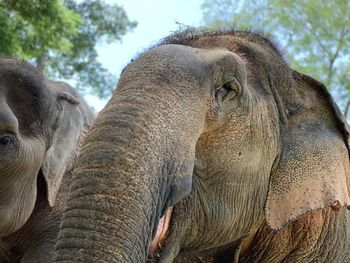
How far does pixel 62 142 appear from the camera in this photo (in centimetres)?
638

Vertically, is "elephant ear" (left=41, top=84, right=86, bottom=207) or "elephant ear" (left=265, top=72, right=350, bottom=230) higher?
"elephant ear" (left=41, top=84, right=86, bottom=207)

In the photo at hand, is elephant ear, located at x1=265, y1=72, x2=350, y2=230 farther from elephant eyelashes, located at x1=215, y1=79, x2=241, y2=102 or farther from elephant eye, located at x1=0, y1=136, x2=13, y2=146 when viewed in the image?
elephant eye, located at x1=0, y1=136, x2=13, y2=146

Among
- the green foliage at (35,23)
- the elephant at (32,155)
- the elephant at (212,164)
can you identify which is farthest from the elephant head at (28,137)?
the green foliage at (35,23)

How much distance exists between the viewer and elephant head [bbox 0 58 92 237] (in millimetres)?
5523

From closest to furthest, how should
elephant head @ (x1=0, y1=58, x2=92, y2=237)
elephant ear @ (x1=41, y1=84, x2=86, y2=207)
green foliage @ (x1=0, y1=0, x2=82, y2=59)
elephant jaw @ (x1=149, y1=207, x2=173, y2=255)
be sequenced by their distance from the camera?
elephant jaw @ (x1=149, y1=207, x2=173, y2=255), elephant head @ (x1=0, y1=58, x2=92, y2=237), elephant ear @ (x1=41, y1=84, x2=86, y2=207), green foliage @ (x1=0, y1=0, x2=82, y2=59)

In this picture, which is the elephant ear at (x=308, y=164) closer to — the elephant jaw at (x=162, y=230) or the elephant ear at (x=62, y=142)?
the elephant jaw at (x=162, y=230)

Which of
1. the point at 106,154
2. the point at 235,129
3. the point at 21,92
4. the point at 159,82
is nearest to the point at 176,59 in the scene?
the point at 159,82

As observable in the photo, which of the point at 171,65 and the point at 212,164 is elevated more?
the point at 171,65

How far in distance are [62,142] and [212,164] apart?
3.04 metres

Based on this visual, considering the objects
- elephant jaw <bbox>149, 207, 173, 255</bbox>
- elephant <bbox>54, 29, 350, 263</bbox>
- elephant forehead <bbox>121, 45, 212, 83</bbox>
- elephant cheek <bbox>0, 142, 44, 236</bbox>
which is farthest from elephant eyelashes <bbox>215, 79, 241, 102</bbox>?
elephant cheek <bbox>0, 142, 44, 236</bbox>

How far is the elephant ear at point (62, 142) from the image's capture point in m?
6.18

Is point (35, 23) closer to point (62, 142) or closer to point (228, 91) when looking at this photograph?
point (62, 142)

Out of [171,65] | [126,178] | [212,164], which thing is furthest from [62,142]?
[126,178]

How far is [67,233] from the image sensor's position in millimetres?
2729
